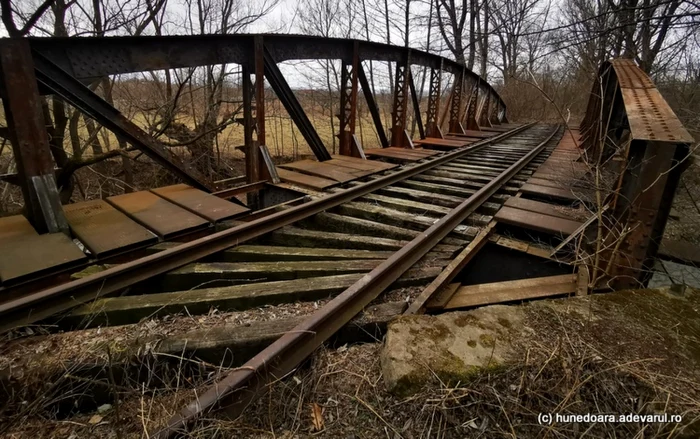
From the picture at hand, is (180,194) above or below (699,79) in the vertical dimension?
below

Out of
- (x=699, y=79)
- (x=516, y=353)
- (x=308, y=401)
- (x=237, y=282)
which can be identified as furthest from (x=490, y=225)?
(x=699, y=79)

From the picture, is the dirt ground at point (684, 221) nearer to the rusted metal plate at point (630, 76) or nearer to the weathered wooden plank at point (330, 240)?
the rusted metal plate at point (630, 76)

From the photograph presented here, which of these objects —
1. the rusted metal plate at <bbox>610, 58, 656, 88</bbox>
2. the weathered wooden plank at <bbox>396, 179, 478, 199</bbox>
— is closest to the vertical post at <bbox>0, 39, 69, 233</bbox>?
the weathered wooden plank at <bbox>396, 179, 478, 199</bbox>

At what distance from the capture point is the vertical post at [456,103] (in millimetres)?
12145

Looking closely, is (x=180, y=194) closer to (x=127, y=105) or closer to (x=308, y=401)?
(x=308, y=401)

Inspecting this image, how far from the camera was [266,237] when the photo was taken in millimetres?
3740

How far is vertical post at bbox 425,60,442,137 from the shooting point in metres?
10.2

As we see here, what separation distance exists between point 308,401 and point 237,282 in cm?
140

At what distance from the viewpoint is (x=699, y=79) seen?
44.5ft

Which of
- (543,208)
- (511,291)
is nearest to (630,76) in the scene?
(543,208)

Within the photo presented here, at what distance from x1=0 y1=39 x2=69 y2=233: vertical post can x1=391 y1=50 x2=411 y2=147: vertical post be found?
6.72 m

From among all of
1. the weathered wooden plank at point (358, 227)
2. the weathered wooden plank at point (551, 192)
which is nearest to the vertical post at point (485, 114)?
the weathered wooden plank at point (551, 192)

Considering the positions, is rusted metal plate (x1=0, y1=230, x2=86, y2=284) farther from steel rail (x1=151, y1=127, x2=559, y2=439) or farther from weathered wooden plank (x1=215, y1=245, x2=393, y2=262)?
steel rail (x1=151, y1=127, x2=559, y2=439)

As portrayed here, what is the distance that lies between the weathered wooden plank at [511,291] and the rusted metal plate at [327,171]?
10.0 ft
